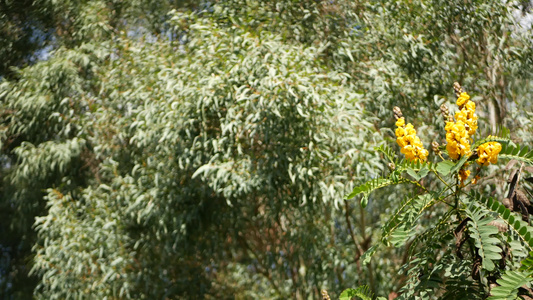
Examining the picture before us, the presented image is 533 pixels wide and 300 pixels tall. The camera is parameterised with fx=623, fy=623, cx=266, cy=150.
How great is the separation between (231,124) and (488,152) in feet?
8.97

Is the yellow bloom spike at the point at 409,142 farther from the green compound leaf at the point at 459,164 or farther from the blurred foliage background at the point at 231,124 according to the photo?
the blurred foliage background at the point at 231,124

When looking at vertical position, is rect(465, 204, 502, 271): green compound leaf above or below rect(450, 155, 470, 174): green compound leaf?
below

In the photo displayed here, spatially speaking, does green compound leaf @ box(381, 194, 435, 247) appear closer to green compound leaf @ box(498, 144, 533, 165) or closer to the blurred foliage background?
green compound leaf @ box(498, 144, 533, 165)

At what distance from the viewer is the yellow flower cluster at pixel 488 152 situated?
176 cm

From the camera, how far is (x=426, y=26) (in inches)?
194

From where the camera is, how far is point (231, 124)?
435cm

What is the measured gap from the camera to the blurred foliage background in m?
4.46

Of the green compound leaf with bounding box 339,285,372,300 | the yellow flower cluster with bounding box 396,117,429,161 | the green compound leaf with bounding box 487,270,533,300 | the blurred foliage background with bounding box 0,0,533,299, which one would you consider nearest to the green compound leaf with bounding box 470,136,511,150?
the yellow flower cluster with bounding box 396,117,429,161

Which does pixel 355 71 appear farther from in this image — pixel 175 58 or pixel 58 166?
pixel 58 166

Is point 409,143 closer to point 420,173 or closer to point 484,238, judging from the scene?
point 420,173

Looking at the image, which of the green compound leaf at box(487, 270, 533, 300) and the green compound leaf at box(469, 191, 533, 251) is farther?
the green compound leaf at box(469, 191, 533, 251)

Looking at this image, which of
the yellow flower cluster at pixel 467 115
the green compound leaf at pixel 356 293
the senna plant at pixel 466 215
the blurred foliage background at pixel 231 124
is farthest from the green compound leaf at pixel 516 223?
the blurred foliage background at pixel 231 124

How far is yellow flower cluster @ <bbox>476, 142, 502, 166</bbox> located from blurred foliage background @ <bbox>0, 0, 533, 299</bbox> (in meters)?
2.46

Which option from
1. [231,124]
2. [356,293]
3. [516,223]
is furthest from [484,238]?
[231,124]
